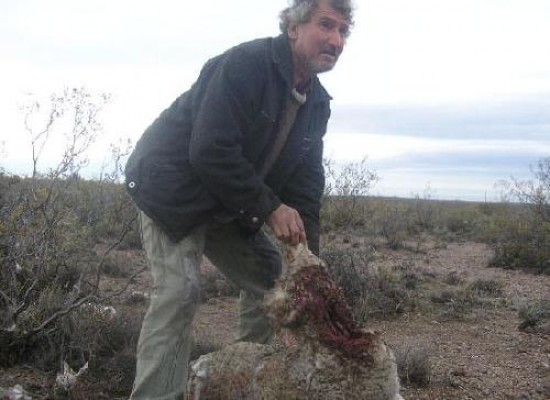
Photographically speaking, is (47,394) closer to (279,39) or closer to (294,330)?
(294,330)

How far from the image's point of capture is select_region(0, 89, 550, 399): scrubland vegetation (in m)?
4.21

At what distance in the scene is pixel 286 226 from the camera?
121 inches

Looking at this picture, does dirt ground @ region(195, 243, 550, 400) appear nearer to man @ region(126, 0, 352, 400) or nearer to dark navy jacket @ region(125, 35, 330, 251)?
man @ region(126, 0, 352, 400)

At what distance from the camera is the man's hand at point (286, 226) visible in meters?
3.02

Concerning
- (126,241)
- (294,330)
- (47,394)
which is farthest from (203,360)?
(126,241)

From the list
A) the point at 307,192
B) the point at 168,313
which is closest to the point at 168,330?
the point at 168,313

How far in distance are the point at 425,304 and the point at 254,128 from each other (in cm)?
431

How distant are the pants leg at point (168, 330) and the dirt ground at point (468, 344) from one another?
43.9 inches

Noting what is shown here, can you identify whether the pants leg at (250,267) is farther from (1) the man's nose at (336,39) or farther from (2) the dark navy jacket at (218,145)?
(1) the man's nose at (336,39)

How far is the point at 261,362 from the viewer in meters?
2.68

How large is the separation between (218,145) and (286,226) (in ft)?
1.50

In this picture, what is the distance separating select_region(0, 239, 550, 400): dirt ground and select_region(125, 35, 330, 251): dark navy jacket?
1.51m

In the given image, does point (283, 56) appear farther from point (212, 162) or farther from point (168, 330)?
point (168, 330)

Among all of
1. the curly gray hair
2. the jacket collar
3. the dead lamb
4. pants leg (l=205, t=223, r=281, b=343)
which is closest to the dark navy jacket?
the jacket collar
